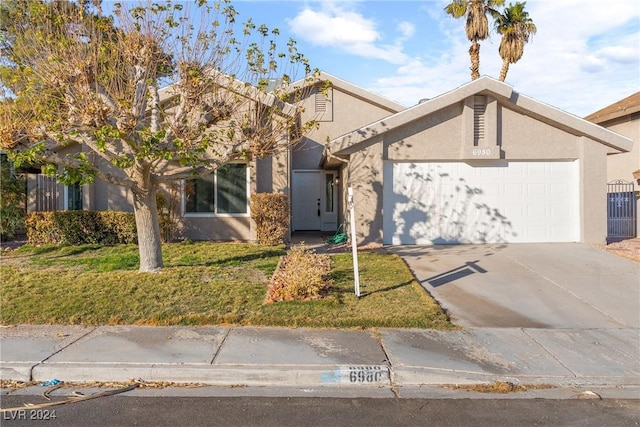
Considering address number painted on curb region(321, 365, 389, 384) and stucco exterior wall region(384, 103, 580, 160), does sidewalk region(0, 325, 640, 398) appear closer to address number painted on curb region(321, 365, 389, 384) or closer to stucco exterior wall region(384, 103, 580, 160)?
address number painted on curb region(321, 365, 389, 384)

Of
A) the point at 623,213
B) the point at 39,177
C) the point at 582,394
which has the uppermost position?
the point at 39,177

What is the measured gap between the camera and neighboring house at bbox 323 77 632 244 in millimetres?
12578

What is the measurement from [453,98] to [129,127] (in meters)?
8.21

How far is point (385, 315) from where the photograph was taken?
6.84 metres

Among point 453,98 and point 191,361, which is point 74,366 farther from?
point 453,98

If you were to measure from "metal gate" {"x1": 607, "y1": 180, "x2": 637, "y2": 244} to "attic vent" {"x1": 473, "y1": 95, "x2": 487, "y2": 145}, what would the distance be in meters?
5.97

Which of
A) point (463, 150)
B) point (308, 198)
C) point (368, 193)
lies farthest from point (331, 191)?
point (463, 150)

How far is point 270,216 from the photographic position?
40.5 feet

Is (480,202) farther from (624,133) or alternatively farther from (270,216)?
(624,133)

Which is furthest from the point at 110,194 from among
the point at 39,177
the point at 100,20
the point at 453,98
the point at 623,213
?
the point at 623,213

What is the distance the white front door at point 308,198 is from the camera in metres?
17.5

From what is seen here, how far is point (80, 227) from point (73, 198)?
1.94 meters

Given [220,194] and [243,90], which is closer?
[243,90]

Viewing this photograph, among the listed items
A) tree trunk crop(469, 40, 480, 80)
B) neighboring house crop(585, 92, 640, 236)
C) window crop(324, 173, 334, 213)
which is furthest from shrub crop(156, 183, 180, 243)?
tree trunk crop(469, 40, 480, 80)
